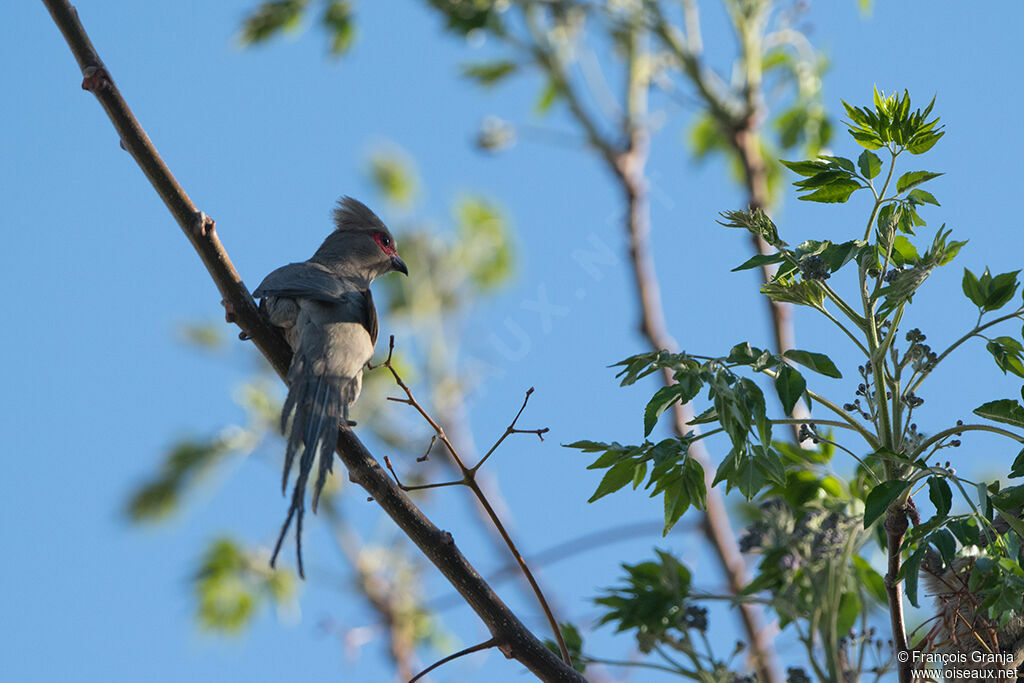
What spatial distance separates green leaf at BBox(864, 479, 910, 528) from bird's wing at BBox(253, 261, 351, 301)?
1891 millimetres

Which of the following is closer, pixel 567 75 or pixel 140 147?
pixel 140 147

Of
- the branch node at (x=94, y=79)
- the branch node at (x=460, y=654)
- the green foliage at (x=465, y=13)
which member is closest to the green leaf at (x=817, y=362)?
the branch node at (x=460, y=654)

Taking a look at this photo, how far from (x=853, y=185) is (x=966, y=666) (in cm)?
121

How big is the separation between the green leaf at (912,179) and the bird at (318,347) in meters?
1.41

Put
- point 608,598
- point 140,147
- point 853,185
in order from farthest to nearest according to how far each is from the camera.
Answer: point 608,598 < point 140,147 < point 853,185

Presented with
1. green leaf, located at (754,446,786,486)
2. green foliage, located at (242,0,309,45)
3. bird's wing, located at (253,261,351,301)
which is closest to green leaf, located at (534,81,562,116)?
green foliage, located at (242,0,309,45)

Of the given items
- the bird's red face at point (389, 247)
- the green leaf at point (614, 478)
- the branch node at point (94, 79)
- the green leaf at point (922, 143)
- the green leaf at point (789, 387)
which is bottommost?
the green leaf at point (614, 478)

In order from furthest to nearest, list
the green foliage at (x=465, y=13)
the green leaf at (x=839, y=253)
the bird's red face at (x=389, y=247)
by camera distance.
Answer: the green foliage at (x=465, y=13) < the bird's red face at (x=389, y=247) < the green leaf at (x=839, y=253)

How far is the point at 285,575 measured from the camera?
7223 millimetres

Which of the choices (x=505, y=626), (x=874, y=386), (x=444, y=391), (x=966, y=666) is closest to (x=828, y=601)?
(x=966, y=666)

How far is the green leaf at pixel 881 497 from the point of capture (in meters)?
1.91

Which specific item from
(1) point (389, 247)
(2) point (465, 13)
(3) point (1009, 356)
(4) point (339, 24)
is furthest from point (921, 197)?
(4) point (339, 24)

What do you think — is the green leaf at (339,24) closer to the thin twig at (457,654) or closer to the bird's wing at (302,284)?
the bird's wing at (302,284)

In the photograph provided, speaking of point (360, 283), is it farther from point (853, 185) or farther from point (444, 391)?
point (444, 391)
